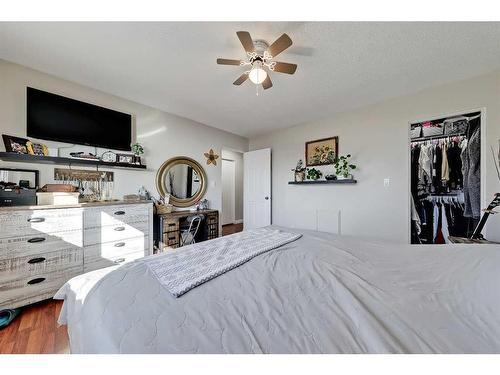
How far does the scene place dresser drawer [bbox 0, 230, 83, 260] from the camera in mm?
1715

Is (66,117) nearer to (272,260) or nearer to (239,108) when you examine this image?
(239,108)

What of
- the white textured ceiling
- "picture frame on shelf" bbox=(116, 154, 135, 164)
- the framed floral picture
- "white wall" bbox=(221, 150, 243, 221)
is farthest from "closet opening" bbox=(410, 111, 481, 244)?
"white wall" bbox=(221, 150, 243, 221)

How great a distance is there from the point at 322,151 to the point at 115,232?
325cm

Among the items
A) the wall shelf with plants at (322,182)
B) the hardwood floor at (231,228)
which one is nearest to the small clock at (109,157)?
the wall shelf with plants at (322,182)

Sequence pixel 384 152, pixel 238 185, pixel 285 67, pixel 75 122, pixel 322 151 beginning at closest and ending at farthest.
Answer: pixel 285 67 → pixel 75 122 → pixel 384 152 → pixel 322 151 → pixel 238 185

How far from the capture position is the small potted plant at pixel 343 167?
10.3 ft

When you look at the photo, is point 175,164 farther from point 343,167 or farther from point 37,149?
point 343,167

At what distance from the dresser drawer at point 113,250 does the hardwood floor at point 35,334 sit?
0.48 metres

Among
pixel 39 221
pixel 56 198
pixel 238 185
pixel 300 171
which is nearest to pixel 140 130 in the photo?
pixel 56 198

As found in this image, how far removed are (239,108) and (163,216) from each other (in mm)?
1927

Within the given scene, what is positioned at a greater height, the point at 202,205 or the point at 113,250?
the point at 202,205

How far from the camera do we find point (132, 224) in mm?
2453

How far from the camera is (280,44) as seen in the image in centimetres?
151

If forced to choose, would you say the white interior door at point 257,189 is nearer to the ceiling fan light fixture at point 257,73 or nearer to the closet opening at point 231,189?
the closet opening at point 231,189
